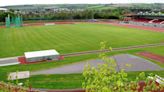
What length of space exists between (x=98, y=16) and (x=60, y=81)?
79.1 metres

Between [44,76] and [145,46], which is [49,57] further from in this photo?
[145,46]

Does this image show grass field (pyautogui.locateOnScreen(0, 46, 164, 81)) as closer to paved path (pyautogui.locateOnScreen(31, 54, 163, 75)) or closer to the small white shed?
the small white shed

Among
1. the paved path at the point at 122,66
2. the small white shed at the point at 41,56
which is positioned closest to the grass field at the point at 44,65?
the small white shed at the point at 41,56

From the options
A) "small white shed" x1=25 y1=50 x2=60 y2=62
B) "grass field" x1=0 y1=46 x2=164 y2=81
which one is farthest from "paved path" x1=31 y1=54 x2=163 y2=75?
"small white shed" x1=25 y1=50 x2=60 y2=62

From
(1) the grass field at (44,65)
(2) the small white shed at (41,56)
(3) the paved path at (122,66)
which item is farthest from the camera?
(2) the small white shed at (41,56)

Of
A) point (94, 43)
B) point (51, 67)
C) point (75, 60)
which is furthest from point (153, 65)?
point (94, 43)

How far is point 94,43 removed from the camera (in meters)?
42.8

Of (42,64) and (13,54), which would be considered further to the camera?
(13,54)

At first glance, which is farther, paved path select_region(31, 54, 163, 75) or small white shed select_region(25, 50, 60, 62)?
small white shed select_region(25, 50, 60, 62)

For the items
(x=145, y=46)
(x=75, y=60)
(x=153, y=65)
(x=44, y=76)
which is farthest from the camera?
(x=145, y=46)

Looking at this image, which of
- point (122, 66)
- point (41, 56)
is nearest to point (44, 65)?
point (41, 56)

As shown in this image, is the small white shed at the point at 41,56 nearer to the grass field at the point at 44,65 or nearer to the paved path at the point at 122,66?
the grass field at the point at 44,65

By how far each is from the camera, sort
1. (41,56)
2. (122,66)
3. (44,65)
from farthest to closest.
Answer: (41,56) < (44,65) < (122,66)

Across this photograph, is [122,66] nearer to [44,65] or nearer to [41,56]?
[44,65]
